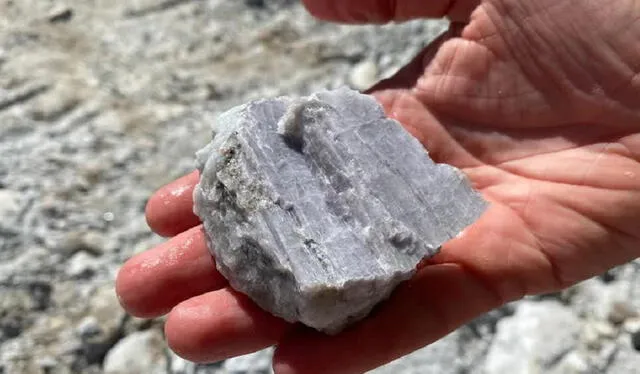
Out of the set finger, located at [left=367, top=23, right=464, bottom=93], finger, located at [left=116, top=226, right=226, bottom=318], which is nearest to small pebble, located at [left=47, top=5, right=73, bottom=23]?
finger, located at [left=367, top=23, right=464, bottom=93]

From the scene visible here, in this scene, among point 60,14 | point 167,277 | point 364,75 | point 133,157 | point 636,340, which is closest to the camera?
point 167,277

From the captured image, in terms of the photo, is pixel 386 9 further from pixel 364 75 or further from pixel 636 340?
pixel 636 340

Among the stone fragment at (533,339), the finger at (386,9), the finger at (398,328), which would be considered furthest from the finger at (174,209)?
the stone fragment at (533,339)

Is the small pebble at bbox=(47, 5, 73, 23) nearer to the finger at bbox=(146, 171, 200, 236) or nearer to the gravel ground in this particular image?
the gravel ground

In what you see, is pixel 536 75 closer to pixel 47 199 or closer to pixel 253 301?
pixel 253 301

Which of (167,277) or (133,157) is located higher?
(167,277)

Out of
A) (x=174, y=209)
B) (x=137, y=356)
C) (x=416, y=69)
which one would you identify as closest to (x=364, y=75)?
(x=416, y=69)

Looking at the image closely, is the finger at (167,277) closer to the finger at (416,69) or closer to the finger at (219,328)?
the finger at (219,328)
